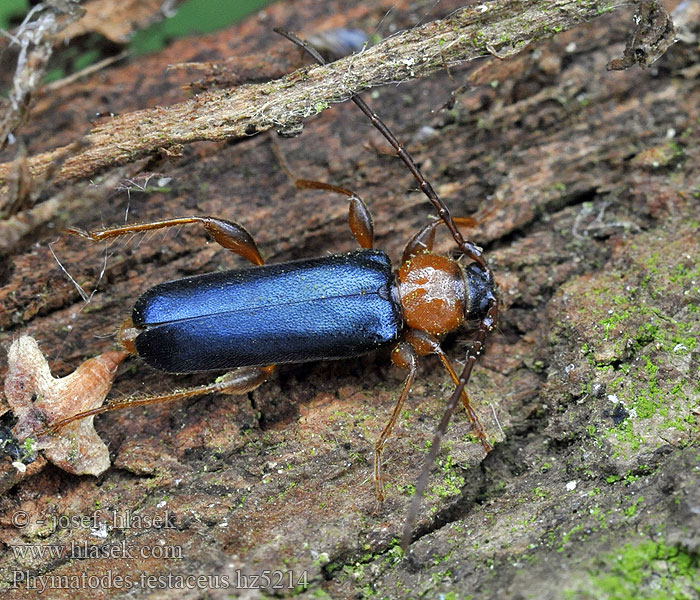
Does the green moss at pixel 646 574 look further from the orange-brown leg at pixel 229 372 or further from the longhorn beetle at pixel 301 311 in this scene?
the orange-brown leg at pixel 229 372

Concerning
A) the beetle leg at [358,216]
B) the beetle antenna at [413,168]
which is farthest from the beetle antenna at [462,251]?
the beetle leg at [358,216]

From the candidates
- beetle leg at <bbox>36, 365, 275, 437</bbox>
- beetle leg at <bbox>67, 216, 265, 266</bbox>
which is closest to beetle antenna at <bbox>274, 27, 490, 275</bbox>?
beetle leg at <bbox>67, 216, 265, 266</bbox>

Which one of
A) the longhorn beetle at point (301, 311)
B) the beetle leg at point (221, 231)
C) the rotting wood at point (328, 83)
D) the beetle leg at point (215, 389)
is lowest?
the beetle leg at point (215, 389)

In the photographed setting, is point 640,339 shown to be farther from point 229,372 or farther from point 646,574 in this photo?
point 229,372

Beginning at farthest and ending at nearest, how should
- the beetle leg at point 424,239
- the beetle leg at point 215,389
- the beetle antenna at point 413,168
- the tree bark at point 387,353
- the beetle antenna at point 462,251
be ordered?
the beetle leg at point 424,239
the beetle antenna at point 413,168
the beetle leg at point 215,389
the beetle antenna at point 462,251
the tree bark at point 387,353

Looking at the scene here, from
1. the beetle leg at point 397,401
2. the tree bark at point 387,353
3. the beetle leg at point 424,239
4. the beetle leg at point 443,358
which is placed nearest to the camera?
the tree bark at point 387,353

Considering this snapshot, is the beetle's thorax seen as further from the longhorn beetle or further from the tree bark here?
the tree bark
